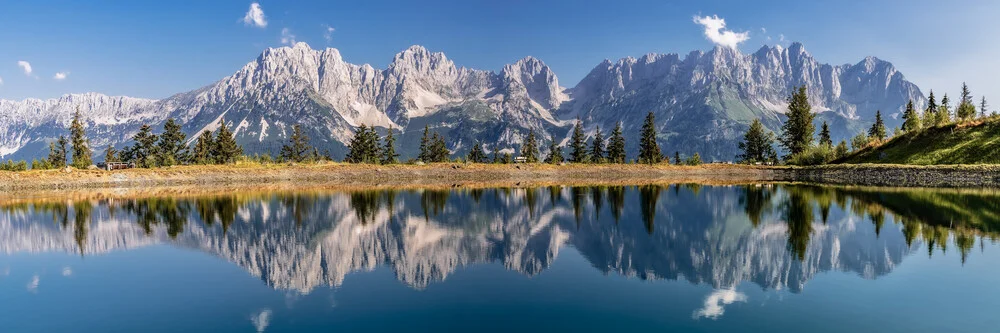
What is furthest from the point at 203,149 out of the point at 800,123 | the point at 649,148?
the point at 800,123

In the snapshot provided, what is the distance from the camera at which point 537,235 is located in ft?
104

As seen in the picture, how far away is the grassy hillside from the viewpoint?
84.3 meters

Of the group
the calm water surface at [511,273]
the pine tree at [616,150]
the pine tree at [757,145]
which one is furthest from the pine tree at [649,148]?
the calm water surface at [511,273]

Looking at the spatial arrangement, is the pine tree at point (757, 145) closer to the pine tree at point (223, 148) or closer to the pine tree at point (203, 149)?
the pine tree at point (223, 148)

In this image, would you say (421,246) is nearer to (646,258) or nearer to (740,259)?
(646,258)

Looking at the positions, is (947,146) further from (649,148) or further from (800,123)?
(649,148)

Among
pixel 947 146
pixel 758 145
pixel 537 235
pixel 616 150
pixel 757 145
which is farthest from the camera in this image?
pixel 757 145

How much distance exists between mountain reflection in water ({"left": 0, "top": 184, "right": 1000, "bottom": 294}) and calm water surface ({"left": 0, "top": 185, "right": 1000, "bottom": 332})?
0.18m

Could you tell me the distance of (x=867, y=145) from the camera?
4478 inches

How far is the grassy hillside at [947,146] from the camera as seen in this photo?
3319 inches

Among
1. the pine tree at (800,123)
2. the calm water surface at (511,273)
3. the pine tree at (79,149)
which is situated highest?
the pine tree at (800,123)

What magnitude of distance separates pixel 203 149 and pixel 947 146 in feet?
480

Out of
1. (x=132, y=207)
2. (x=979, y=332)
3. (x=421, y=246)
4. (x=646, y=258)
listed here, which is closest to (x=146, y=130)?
(x=132, y=207)

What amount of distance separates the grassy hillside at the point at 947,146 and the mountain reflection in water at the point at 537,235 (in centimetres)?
4869
